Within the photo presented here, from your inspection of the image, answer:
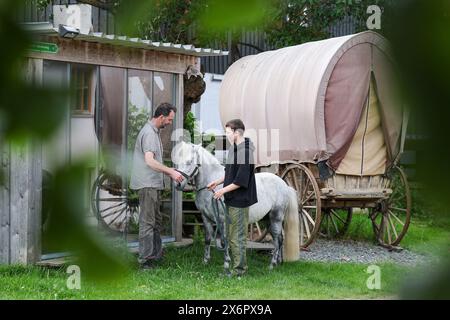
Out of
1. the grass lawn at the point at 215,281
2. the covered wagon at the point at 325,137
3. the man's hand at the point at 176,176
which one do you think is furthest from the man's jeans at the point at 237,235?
the covered wagon at the point at 325,137

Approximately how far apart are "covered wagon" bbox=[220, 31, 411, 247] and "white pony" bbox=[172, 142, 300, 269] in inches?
23.9

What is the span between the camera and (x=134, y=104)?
8.54 meters

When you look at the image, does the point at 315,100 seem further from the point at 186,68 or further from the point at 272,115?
the point at 186,68

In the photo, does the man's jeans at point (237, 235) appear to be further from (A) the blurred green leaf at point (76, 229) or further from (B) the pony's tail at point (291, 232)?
(A) the blurred green leaf at point (76, 229)

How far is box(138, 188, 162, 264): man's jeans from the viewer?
303 inches

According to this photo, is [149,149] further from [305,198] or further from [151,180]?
[305,198]

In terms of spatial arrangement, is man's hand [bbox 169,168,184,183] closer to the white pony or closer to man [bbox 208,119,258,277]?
the white pony

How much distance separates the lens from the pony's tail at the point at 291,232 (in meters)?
8.49

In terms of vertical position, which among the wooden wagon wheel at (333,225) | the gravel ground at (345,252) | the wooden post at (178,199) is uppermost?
the wooden post at (178,199)

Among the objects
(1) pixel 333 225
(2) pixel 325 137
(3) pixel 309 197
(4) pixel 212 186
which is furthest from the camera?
(1) pixel 333 225

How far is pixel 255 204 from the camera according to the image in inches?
325

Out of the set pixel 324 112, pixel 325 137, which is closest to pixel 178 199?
pixel 325 137

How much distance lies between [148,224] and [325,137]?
2670 millimetres

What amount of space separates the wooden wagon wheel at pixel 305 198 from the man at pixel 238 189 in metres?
1.80
